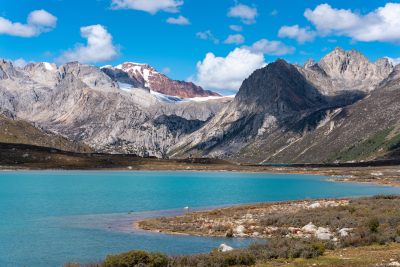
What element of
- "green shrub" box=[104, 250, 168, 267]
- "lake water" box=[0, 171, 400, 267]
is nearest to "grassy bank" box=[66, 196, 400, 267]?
"green shrub" box=[104, 250, 168, 267]

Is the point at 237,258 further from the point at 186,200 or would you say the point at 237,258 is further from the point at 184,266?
the point at 186,200

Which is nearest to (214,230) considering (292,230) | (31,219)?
(292,230)

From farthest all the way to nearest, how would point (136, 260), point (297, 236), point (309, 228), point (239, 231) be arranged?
point (239, 231)
point (309, 228)
point (297, 236)
point (136, 260)

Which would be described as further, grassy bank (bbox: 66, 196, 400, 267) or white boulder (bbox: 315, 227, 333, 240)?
white boulder (bbox: 315, 227, 333, 240)

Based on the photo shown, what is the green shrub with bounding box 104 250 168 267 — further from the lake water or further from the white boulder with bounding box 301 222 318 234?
the white boulder with bounding box 301 222 318 234

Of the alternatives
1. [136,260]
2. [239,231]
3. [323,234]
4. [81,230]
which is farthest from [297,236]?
[81,230]

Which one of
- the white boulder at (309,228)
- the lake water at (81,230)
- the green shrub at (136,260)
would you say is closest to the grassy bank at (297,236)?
the green shrub at (136,260)

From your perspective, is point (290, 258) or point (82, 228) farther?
point (82, 228)

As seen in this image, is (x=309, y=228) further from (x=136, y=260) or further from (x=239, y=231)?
(x=136, y=260)

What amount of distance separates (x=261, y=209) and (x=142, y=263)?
53.9 m

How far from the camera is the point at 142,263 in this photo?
31938mm

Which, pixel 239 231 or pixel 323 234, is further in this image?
pixel 239 231

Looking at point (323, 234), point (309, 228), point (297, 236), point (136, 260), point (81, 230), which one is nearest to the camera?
point (136, 260)

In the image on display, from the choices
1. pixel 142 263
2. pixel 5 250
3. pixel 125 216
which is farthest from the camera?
pixel 125 216
